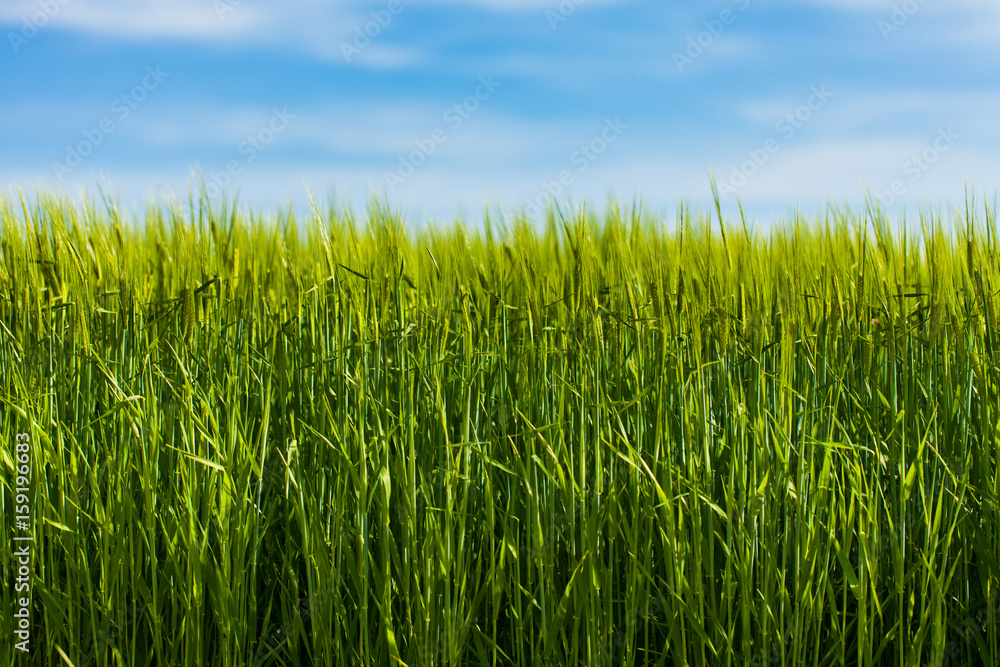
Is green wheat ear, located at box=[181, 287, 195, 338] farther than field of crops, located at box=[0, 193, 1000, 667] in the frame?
Yes

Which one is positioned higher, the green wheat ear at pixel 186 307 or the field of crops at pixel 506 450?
the green wheat ear at pixel 186 307

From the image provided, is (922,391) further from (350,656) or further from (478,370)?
(350,656)

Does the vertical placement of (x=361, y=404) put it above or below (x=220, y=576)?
above

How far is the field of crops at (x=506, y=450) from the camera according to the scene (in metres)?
1.41

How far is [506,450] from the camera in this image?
1.56 m

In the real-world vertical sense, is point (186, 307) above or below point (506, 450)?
above

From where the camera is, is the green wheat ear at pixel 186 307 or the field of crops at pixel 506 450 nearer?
the field of crops at pixel 506 450

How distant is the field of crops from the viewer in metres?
1.41

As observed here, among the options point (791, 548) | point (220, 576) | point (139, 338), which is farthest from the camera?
point (139, 338)

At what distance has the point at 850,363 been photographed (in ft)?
5.54

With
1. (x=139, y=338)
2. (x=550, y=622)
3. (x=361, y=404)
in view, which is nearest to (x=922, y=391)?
(x=550, y=622)

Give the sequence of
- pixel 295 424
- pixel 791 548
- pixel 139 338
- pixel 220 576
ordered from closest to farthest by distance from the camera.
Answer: pixel 220 576 < pixel 791 548 < pixel 295 424 < pixel 139 338

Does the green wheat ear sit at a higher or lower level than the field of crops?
higher

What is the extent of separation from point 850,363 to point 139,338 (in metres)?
1.62
